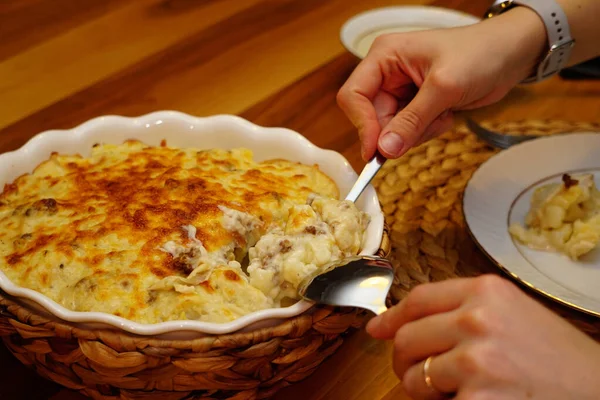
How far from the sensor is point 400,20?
6.76 ft

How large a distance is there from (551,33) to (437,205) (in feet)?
1.52

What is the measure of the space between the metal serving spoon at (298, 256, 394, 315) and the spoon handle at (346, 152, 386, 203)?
203 millimetres

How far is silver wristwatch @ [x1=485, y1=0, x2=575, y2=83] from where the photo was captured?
1453 mm

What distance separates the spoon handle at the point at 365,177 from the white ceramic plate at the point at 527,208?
24 centimetres

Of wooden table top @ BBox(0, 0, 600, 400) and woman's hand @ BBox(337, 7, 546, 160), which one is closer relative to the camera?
woman's hand @ BBox(337, 7, 546, 160)

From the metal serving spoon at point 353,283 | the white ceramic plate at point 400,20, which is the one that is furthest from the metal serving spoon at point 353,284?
the white ceramic plate at point 400,20

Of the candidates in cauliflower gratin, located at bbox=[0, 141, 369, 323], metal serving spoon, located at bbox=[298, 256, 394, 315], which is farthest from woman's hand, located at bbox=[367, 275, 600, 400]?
cauliflower gratin, located at bbox=[0, 141, 369, 323]

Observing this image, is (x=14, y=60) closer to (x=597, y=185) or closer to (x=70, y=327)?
(x=70, y=327)

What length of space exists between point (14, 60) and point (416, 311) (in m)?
1.58

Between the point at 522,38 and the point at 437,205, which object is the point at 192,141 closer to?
the point at 437,205

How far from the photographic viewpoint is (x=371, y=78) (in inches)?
52.2

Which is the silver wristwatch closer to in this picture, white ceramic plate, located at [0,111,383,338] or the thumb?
the thumb

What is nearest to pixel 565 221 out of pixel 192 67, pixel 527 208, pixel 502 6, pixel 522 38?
pixel 527 208

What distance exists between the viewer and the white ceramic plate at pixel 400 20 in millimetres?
1966
